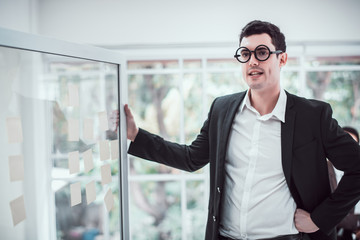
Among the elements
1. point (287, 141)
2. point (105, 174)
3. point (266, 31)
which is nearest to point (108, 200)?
point (105, 174)

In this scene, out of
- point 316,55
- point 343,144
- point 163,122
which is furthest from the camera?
point 163,122

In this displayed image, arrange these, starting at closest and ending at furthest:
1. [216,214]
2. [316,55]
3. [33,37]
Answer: [33,37] < [216,214] < [316,55]

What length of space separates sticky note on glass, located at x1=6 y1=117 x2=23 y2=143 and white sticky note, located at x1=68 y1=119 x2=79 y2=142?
0.82 ft

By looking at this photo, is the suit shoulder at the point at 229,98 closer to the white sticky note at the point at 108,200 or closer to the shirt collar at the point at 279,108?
the shirt collar at the point at 279,108

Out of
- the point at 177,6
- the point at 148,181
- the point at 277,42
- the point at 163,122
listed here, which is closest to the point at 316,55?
the point at 177,6

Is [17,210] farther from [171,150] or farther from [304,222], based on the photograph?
[304,222]

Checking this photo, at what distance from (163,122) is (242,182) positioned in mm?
2270

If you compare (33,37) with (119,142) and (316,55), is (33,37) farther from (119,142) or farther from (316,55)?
(316,55)

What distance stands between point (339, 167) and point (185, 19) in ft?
6.99

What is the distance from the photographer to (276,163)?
148 cm

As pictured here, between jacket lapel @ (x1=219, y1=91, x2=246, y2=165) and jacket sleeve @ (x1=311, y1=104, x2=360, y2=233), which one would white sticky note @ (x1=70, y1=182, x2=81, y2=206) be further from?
jacket sleeve @ (x1=311, y1=104, x2=360, y2=233)

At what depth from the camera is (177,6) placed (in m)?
3.05

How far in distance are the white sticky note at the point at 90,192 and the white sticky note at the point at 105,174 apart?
8 cm

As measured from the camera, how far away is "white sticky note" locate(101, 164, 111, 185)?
60.5 inches
